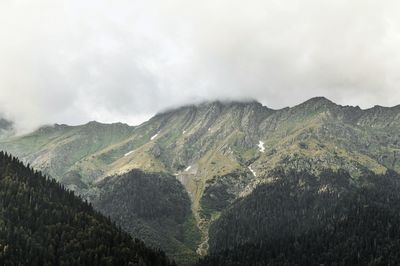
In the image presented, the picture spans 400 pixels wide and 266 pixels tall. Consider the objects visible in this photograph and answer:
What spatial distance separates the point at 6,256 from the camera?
193m

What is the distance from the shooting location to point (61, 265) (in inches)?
7840

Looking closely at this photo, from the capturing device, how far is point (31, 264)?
194 meters

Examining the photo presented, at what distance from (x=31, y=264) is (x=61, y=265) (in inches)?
497

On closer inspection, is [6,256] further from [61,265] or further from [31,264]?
[61,265]

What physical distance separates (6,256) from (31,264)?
11066 millimetres

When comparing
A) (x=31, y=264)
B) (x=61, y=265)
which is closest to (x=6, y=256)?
(x=31, y=264)

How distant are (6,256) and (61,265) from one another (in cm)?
2321
